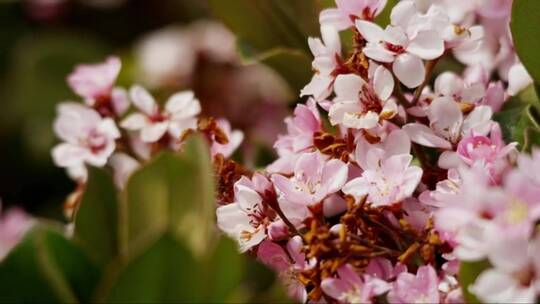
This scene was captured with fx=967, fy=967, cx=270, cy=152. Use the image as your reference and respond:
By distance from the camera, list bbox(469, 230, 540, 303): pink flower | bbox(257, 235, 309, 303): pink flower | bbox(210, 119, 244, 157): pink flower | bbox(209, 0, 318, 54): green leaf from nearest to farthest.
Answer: bbox(469, 230, 540, 303): pink flower
bbox(257, 235, 309, 303): pink flower
bbox(210, 119, 244, 157): pink flower
bbox(209, 0, 318, 54): green leaf

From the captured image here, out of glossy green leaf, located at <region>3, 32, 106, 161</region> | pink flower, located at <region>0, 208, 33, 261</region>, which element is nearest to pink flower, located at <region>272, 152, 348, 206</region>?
pink flower, located at <region>0, 208, 33, 261</region>

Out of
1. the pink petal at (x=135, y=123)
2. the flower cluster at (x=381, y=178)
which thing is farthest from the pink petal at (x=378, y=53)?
the pink petal at (x=135, y=123)

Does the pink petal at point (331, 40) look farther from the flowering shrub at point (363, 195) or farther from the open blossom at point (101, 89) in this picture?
the open blossom at point (101, 89)

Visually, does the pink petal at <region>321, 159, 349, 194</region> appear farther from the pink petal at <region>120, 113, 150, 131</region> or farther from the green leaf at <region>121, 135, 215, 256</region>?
the pink petal at <region>120, 113, 150, 131</region>

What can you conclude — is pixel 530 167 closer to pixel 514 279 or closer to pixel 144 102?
pixel 514 279

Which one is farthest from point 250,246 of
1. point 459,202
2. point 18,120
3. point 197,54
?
point 18,120

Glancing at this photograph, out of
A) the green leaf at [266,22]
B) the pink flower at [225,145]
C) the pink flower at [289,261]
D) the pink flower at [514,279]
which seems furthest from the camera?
the green leaf at [266,22]
